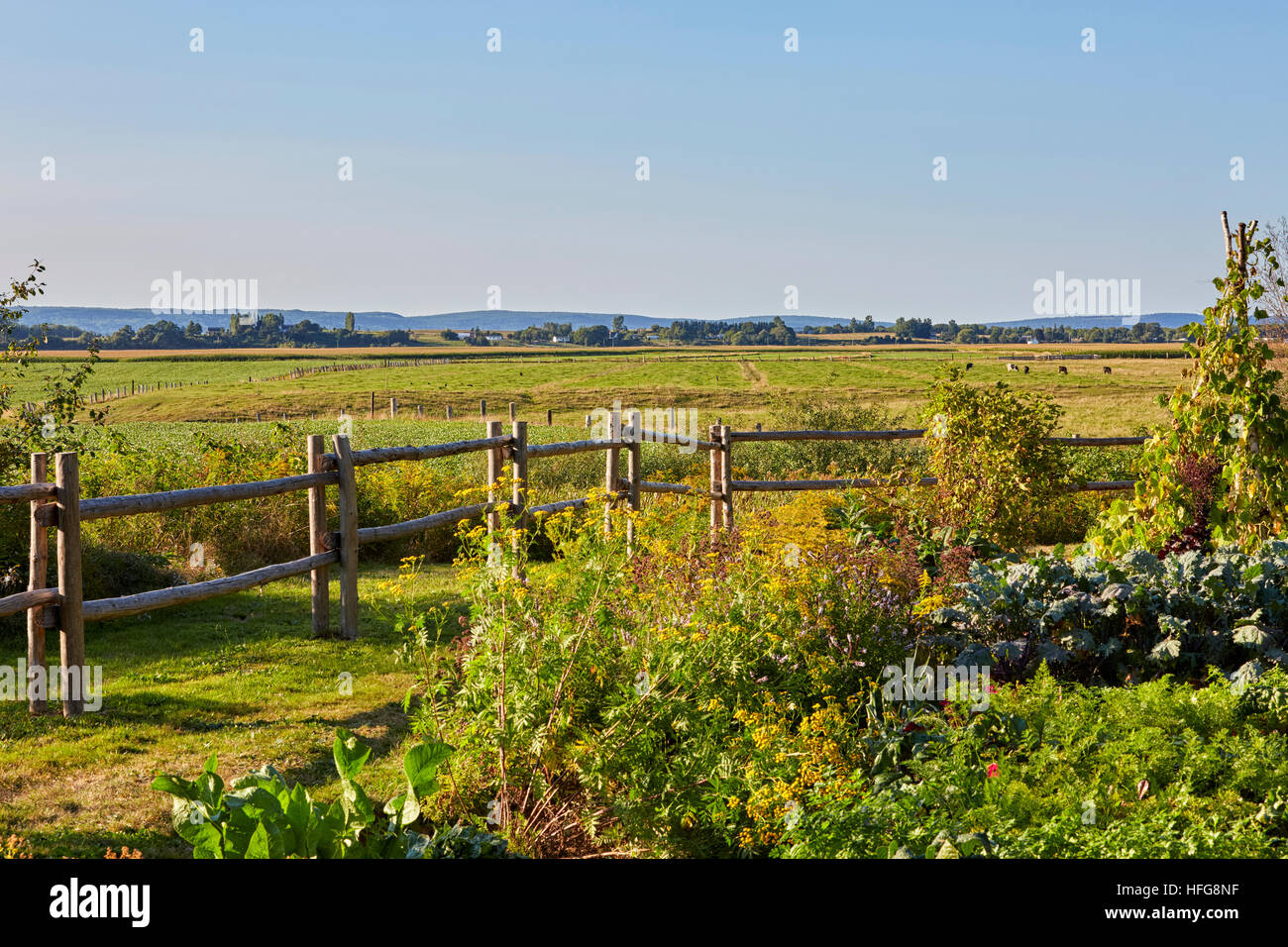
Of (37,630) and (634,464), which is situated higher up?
(634,464)

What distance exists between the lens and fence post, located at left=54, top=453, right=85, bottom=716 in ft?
17.9

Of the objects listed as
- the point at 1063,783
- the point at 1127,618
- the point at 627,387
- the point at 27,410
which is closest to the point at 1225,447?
the point at 1127,618

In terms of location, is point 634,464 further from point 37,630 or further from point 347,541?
point 37,630

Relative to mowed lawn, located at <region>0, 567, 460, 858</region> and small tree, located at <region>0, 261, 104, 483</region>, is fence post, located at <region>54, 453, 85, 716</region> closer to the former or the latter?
mowed lawn, located at <region>0, 567, 460, 858</region>

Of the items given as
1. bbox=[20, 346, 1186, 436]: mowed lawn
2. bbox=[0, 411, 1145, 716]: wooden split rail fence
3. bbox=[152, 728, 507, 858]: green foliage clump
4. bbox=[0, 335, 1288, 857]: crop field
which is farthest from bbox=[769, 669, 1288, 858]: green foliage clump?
bbox=[20, 346, 1186, 436]: mowed lawn

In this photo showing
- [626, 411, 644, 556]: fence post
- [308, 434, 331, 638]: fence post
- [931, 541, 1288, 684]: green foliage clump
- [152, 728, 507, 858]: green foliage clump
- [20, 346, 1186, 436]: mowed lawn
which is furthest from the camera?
[20, 346, 1186, 436]: mowed lawn

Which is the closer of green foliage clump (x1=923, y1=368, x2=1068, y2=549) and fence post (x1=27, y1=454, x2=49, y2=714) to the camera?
fence post (x1=27, y1=454, x2=49, y2=714)

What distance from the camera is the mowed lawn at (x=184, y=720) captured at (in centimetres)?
430

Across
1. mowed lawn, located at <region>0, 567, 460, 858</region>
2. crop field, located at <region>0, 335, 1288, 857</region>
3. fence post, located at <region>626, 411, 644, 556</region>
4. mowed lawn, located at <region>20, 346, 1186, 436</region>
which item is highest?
mowed lawn, located at <region>20, 346, 1186, 436</region>

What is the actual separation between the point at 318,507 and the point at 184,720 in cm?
207

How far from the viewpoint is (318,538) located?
730cm
